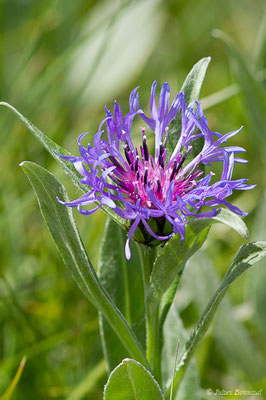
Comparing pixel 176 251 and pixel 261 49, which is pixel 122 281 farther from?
pixel 261 49

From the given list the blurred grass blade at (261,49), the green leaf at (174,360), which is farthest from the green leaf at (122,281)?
the blurred grass blade at (261,49)

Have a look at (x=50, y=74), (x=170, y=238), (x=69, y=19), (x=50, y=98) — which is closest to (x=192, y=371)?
(x=170, y=238)

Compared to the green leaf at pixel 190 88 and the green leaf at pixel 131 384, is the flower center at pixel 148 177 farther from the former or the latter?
the green leaf at pixel 131 384

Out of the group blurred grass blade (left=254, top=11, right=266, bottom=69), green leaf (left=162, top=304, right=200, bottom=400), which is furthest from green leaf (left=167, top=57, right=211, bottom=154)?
blurred grass blade (left=254, top=11, right=266, bottom=69)

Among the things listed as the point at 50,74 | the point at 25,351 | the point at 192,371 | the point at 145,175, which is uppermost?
the point at 50,74

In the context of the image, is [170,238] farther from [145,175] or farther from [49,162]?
[49,162]

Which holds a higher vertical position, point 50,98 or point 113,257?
point 50,98

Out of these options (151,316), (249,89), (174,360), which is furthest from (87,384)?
(249,89)
